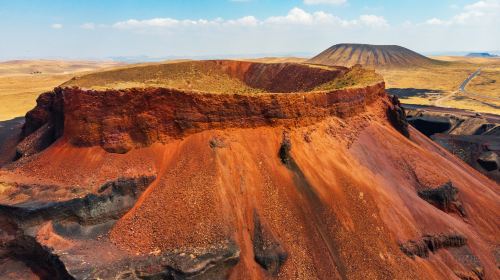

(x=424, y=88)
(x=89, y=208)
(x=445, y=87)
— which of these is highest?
(x=89, y=208)

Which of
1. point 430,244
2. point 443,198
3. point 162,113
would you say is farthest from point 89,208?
point 443,198

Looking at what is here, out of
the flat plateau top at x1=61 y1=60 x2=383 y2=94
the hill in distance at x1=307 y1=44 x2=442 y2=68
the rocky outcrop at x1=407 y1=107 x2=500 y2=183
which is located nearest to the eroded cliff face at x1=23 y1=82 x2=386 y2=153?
the flat plateau top at x1=61 y1=60 x2=383 y2=94

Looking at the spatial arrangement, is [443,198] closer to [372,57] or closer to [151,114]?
[151,114]

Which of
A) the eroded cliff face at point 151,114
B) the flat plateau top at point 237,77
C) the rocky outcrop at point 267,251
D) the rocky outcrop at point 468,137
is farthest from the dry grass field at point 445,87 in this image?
the rocky outcrop at point 267,251

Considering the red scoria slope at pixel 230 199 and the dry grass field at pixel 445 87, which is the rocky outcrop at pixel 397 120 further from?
the dry grass field at pixel 445 87

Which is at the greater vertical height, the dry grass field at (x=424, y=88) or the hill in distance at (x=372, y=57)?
the hill in distance at (x=372, y=57)

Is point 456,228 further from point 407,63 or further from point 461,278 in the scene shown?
point 407,63
